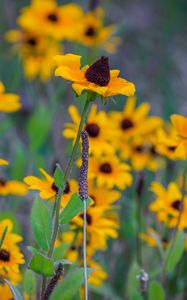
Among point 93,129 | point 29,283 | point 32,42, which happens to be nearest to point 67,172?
point 29,283

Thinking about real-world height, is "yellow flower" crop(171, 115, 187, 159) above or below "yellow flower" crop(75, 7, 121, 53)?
below

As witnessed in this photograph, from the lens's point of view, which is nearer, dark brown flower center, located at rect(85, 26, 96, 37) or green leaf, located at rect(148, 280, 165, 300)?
green leaf, located at rect(148, 280, 165, 300)

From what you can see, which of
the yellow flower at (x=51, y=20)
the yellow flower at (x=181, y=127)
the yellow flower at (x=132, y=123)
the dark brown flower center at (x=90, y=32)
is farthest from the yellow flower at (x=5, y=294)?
the dark brown flower center at (x=90, y=32)

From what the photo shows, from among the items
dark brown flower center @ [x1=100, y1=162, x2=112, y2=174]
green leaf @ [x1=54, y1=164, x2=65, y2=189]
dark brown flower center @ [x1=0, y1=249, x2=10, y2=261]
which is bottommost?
dark brown flower center @ [x1=0, y1=249, x2=10, y2=261]

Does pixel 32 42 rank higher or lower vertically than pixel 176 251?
higher

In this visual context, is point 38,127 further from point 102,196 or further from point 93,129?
point 102,196

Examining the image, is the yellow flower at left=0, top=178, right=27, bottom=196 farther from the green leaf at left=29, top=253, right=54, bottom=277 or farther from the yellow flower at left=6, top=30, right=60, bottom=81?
the yellow flower at left=6, top=30, right=60, bottom=81

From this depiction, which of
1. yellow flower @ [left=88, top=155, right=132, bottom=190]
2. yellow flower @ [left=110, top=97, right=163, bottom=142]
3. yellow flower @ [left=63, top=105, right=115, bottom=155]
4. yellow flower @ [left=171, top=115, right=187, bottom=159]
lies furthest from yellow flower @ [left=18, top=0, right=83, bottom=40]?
yellow flower @ [left=171, top=115, right=187, bottom=159]

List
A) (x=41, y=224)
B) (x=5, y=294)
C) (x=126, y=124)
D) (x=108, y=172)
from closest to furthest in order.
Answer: (x=41, y=224)
(x=5, y=294)
(x=108, y=172)
(x=126, y=124)
